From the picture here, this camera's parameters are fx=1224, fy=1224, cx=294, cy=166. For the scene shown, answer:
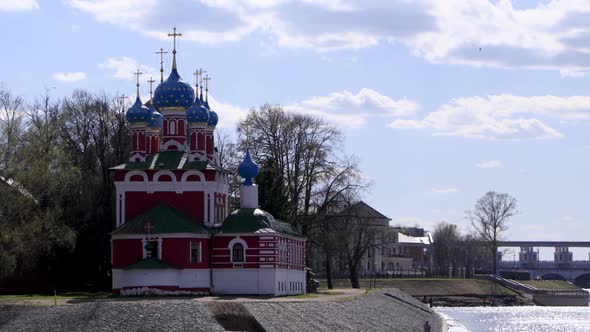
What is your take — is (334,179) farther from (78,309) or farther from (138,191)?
(78,309)

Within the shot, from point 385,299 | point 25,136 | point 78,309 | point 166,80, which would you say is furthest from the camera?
point 385,299

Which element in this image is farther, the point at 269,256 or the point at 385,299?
the point at 385,299

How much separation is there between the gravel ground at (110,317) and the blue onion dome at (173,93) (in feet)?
60.7

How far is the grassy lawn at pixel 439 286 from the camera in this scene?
343ft

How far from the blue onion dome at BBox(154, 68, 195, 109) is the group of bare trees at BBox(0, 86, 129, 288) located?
6082mm

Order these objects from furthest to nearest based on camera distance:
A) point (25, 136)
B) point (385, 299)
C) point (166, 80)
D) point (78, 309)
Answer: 1. point (385, 299)
2. point (166, 80)
3. point (25, 136)
4. point (78, 309)

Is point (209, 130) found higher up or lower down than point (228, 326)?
higher up

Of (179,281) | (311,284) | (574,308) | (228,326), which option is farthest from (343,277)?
(228,326)

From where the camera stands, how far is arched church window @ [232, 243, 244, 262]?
205ft

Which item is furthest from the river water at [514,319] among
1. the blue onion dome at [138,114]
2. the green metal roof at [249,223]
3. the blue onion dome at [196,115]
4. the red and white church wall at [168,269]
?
the blue onion dome at [138,114]

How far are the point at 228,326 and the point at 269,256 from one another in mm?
13598

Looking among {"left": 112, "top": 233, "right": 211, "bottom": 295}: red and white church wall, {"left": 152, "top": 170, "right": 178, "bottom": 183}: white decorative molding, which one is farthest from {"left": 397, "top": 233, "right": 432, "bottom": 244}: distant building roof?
{"left": 112, "top": 233, "right": 211, "bottom": 295}: red and white church wall

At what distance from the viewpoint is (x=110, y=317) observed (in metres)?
47.6

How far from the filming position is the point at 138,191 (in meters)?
63.7
